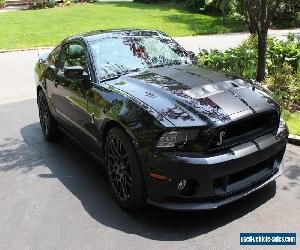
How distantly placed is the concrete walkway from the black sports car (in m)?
4.93

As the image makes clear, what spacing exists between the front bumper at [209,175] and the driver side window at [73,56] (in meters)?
2.08

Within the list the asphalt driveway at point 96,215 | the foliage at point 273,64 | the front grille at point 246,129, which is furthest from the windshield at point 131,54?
the foliage at point 273,64

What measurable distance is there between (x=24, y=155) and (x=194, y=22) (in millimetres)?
17670

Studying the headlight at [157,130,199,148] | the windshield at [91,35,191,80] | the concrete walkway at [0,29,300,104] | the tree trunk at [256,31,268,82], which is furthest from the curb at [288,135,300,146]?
the concrete walkway at [0,29,300,104]

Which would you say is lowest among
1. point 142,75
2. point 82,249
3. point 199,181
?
point 82,249

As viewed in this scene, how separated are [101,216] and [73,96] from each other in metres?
1.64

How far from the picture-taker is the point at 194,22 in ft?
75.7

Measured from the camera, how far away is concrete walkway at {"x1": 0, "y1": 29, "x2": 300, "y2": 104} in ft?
34.8

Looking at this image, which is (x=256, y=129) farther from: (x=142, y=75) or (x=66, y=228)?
(x=66, y=228)

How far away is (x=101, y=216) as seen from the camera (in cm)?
479

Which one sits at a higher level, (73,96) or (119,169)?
(73,96)

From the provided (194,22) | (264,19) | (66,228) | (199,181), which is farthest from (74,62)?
(194,22)

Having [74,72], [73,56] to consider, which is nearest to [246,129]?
[74,72]

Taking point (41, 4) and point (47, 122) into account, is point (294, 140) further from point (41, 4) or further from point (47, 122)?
point (41, 4)
